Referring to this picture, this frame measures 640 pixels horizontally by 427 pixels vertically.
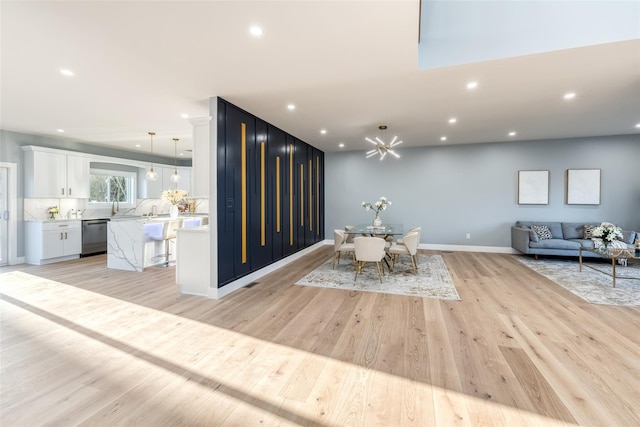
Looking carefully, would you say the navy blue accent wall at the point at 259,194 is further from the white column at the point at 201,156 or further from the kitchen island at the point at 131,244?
the kitchen island at the point at 131,244

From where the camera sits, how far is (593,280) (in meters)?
4.44

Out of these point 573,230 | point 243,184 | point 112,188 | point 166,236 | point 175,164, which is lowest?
point 166,236

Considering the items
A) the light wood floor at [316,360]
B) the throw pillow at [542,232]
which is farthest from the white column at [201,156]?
the throw pillow at [542,232]

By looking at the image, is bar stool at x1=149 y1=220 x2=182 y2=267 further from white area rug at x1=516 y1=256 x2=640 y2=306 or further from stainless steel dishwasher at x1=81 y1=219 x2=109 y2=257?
white area rug at x1=516 y1=256 x2=640 y2=306

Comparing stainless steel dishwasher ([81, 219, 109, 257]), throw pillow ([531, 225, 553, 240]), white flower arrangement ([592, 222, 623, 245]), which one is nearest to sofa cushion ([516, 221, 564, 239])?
throw pillow ([531, 225, 553, 240])

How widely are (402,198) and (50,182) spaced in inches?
317

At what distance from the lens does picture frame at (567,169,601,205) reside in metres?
6.20

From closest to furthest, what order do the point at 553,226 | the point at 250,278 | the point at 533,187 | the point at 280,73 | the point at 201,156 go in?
the point at 280,73 → the point at 201,156 → the point at 250,278 → the point at 553,226 → the point at 533,187

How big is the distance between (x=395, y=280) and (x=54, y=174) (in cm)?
729

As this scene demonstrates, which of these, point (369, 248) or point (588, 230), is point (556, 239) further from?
point (369, 248)

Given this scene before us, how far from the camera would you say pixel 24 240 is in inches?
230

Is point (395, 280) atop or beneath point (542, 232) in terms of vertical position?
beneath

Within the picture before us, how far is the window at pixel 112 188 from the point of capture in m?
7.32

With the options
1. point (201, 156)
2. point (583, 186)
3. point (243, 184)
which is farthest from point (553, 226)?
point (201, 156)
